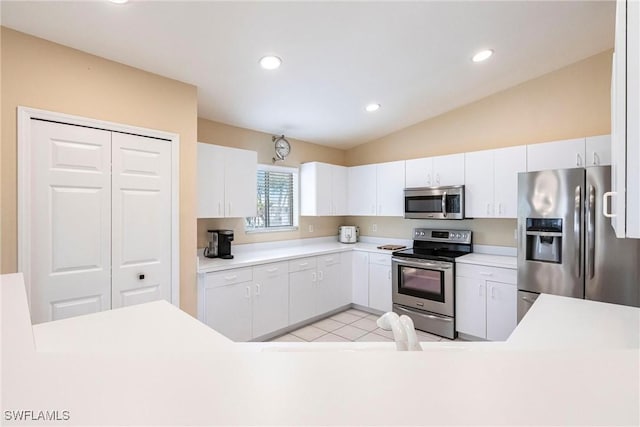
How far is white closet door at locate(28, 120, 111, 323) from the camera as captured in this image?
194 cm

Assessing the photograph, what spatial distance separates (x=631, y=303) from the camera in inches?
91.9

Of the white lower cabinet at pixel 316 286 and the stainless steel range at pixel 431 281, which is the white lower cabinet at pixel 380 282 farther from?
the white lower cabinet at pixel 316 286

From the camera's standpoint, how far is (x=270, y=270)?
3.34 metres

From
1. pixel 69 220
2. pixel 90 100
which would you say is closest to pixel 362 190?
pixel 90 100

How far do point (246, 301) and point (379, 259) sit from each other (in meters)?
1.84

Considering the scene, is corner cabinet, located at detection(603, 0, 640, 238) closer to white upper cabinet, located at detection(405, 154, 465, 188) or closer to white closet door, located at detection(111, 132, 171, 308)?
white closet door, located at detection(111, 132, 171, 308)

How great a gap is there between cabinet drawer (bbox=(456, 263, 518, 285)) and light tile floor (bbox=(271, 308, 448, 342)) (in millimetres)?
805

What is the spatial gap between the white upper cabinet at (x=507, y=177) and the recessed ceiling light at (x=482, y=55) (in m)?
1.00

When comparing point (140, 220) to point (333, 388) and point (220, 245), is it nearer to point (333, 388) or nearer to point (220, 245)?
point (220, 245)

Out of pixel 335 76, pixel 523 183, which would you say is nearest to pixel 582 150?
pixel 523 183

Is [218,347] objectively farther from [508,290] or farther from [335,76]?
[508,290]

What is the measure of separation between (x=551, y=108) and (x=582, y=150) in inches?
27.6

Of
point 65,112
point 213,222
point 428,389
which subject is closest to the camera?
point 428,389

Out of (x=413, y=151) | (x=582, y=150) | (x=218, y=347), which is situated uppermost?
(x=413, y=151)
